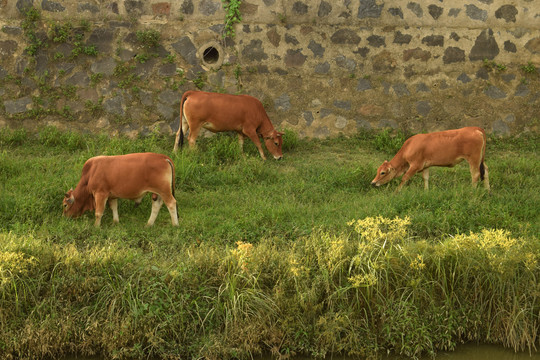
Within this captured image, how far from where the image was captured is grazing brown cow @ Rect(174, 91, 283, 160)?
448 inches

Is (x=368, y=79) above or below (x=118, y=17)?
below

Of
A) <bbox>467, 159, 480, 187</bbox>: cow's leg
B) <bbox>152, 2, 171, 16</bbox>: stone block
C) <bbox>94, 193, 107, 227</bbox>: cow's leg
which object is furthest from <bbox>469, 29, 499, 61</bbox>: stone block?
<bbox>94, 193, 107, 227</bbox>: cow's leg

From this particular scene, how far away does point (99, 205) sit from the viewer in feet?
28.2

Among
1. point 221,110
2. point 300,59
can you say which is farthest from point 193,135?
point 300,59

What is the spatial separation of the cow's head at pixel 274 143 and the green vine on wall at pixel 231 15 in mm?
2088

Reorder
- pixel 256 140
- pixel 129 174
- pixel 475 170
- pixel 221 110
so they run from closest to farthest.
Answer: pixel 129 174 < pixel 475 170 < pixel 221 110 < pixel 256 140

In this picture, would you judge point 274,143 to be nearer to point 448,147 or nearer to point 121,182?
point 448,147

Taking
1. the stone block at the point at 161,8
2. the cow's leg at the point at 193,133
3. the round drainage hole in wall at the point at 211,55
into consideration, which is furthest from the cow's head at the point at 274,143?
the stone block at the point at 161,8

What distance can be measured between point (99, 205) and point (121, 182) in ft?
1.26

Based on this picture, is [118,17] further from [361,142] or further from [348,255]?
[348,255]

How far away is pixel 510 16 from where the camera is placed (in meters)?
12.9

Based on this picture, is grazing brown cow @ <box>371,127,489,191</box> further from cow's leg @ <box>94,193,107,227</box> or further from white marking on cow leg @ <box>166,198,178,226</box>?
cow's leg @ <box>94,193,107,227</box>

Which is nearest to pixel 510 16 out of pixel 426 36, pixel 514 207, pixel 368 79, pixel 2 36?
pixel 426 36

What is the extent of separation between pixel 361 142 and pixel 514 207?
12.5ft
